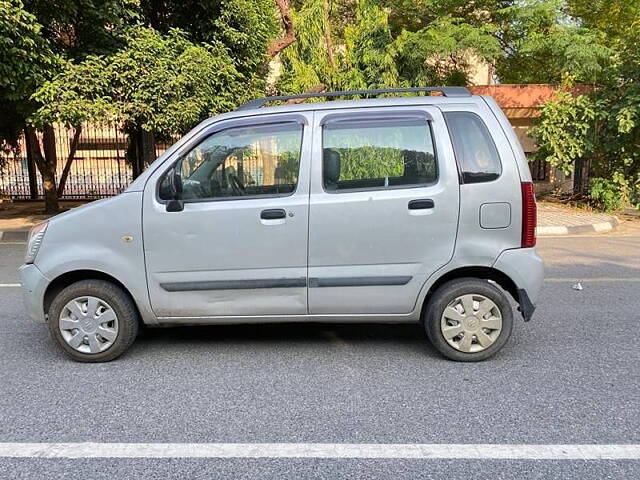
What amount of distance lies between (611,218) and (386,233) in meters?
9.52

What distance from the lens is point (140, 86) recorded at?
9852 millimetres

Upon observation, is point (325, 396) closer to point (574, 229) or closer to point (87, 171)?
point (574, 229)

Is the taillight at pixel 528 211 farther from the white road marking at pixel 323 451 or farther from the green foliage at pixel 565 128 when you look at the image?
the green foliage at pixel 565 128

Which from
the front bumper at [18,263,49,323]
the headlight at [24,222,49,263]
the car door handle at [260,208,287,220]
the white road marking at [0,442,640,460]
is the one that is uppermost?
the car door handle at [260,208,287,220]

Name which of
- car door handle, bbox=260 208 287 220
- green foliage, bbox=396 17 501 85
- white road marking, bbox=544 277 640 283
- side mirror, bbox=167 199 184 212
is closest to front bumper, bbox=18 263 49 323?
side mirror, bbox=167 199 184 212

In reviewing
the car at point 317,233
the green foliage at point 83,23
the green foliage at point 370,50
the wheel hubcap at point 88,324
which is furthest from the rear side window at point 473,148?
the green foliage at point 370,50

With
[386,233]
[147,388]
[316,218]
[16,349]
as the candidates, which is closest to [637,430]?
[386,233]

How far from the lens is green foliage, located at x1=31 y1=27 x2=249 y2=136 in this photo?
9.51m

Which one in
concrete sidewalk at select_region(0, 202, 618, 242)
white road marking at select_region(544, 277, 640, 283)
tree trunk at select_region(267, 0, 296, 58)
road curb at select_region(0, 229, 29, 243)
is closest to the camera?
white road marking at select_region(544, 277, 640, 283)

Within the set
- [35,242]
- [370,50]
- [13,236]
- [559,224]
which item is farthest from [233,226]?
[370,50]

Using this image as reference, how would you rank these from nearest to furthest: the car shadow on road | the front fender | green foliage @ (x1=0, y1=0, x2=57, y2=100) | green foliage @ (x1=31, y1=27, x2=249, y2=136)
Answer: the front fender
the car shadow on road
green foliage @ (x1=0, y1=0, x2=57, y2=100)
green foliage @ (x1=31, y1=27, x2=249, y2=136)

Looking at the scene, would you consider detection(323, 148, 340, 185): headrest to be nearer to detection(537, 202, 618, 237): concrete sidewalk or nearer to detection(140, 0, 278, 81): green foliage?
detection(537, 202, 618, 237): concrete sidewalk

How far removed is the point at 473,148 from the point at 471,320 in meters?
1.28

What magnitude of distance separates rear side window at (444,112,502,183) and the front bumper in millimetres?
3264
